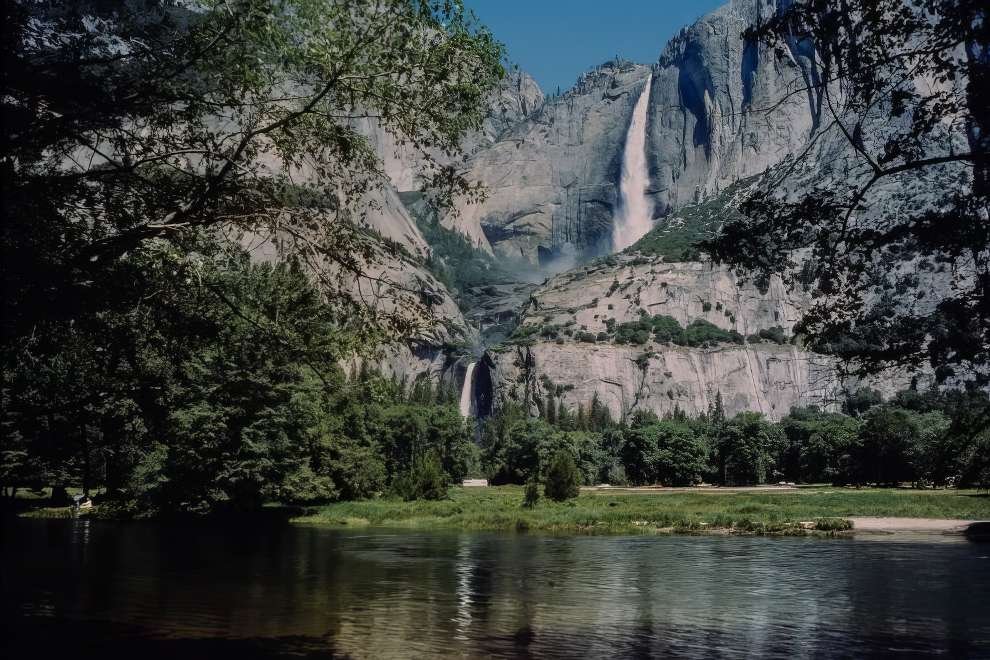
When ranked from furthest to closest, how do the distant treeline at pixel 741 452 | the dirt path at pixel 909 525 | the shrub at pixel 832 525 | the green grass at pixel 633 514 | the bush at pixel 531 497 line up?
the distant treeline at pixel 741 452 < the bush at pixel 531 497 < the green grass at pixel 633 514 < the dirt path at pixel 909 525 < the shrub at pixel 832 525

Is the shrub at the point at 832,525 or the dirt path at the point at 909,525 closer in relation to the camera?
the shrub at the point at 832,525

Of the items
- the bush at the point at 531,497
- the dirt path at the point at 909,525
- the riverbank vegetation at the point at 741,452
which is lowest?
the dirt path at the point at 909,525

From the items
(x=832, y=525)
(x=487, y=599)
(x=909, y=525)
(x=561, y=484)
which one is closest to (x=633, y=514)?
(x=832, y=525)

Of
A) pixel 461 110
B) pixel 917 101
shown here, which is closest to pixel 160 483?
pixel 461 110

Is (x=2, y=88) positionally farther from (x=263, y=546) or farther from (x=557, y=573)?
(x=263, y=546)

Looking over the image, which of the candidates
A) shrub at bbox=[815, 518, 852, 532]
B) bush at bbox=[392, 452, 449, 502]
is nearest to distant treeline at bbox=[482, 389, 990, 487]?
bush at bbox=[392, 452, 449, 502]

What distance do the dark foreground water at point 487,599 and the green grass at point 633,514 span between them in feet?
30.0

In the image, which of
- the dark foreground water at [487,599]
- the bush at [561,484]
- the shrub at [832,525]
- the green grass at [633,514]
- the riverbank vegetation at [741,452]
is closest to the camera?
the dark foreground water at [487,599]

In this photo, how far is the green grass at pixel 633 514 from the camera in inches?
1992

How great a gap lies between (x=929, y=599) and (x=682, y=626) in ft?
30.5

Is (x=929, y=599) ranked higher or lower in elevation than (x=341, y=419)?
lower

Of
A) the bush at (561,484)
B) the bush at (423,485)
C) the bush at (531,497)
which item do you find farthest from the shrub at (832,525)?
the bush at (423,485)

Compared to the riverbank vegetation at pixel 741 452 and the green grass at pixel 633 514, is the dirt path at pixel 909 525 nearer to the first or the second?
the green grass at pixel 633 514

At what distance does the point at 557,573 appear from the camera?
3042 centimetres
